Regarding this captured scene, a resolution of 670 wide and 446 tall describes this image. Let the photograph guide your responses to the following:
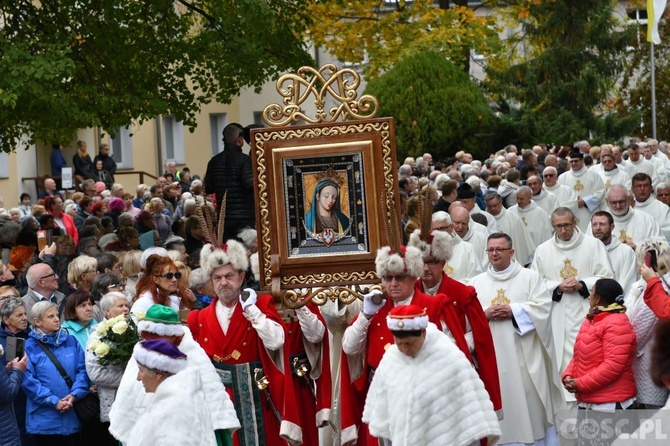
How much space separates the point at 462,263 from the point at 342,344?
14.1 feet

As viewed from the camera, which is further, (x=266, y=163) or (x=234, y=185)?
(x=234, y=185)

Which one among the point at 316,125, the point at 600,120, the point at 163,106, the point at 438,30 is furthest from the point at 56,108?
the point at 600,120

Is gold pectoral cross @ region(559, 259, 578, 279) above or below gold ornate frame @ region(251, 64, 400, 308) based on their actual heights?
below

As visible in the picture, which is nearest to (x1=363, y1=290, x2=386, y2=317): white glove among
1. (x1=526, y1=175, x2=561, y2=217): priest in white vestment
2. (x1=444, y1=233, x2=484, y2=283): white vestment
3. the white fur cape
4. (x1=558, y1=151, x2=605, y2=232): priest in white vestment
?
the white fur cape

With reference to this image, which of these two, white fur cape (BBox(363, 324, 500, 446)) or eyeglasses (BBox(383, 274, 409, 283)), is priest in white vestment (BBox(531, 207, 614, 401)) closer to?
eyeglasses (BBox(383, 274, 409, 283))

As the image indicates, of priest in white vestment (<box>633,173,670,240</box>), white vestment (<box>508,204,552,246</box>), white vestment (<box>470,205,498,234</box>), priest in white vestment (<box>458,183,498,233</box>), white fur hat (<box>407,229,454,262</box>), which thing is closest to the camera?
white fur hat (<box>407,229,454,262</box>)

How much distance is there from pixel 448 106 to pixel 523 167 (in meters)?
10.6

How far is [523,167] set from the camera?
969 inches

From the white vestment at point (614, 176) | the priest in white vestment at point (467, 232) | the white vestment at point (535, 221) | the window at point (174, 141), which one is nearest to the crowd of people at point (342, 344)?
the priest in white vestment at point (467, 232)

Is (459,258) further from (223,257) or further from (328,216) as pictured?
(223,257)

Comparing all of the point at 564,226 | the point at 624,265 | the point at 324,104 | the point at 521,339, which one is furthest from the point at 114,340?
the point at 624,265

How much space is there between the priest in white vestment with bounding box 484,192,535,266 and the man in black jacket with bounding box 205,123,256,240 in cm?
502

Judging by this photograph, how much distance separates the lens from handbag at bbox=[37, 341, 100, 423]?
1088 cm

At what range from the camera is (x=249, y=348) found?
34.3ft
